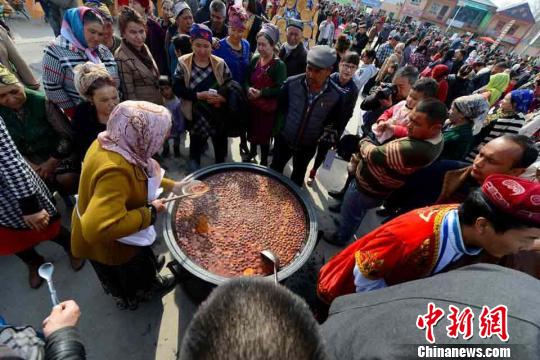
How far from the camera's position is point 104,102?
2328mm

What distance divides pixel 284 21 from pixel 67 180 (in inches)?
319

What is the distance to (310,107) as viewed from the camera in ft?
10.8

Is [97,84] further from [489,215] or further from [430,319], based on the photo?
[489,215]

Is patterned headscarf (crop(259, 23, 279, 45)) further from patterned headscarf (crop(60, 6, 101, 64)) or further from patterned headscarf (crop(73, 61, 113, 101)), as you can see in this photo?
patterned headscarf (crop(73, 61, 113, 101))

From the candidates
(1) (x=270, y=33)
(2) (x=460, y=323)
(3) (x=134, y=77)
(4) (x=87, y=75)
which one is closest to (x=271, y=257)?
(2) (x=460, y=323)

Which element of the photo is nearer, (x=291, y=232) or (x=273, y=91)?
(x=291, y=232)

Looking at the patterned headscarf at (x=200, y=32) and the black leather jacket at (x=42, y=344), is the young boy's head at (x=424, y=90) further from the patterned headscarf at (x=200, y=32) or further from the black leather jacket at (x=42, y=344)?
the black leather jacket at (x=42, y=344)

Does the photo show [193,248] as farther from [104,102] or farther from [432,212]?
[432,212]

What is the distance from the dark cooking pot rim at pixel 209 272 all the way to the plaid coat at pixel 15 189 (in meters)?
1.00

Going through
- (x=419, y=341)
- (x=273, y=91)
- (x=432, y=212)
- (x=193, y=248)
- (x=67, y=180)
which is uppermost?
(x=419, y=341)

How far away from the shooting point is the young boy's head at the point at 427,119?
7.11 ft

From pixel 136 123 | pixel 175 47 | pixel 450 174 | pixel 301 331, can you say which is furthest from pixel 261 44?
pixel 301 331

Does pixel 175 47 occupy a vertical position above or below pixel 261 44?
below

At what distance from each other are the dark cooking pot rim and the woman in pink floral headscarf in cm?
21
